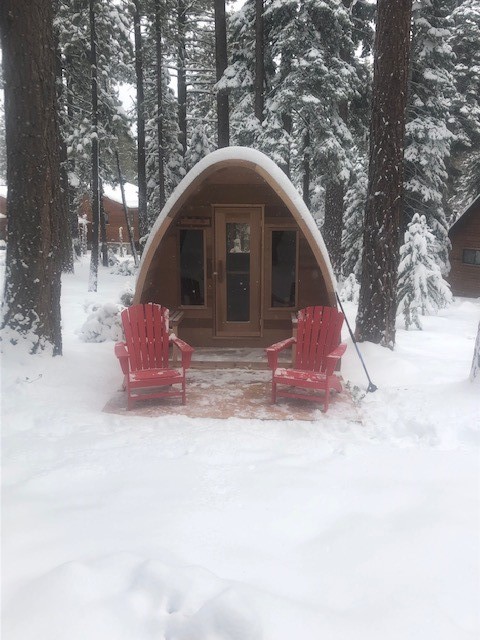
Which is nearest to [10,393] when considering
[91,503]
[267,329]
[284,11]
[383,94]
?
[91,503]

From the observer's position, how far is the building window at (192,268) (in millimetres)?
7762

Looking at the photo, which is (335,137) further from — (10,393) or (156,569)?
(156,569)

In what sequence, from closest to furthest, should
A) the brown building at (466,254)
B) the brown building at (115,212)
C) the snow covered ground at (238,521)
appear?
the snow covered ground at (238,521) → the brown building at (466,254) → the brown building at (115,212)

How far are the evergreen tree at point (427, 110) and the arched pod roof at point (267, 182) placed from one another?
10.2m

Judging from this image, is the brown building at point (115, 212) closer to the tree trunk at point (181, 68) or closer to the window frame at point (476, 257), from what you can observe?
the tree trunk at point (181, 68)

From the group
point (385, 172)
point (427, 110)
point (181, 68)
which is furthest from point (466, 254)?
point (385, 172)

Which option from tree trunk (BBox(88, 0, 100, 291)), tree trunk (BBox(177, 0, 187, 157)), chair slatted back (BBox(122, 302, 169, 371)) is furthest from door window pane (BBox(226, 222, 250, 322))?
tree trunk (BBox(177, 0, 187, 157))

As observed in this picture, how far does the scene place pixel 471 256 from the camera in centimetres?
2097

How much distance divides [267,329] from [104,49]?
1469 centimetres

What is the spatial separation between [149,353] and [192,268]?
2344mm

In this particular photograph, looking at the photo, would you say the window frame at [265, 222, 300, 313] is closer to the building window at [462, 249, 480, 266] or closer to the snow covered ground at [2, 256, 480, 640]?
the snow covered ground at [2, 256, 480, 640]

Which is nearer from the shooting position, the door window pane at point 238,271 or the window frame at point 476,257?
the door window pane at point 238,271

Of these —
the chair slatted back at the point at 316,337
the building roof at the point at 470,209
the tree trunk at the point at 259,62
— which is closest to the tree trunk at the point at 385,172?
the chair slatted back at the point at 316,337

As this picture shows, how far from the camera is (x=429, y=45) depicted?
14.1 m
